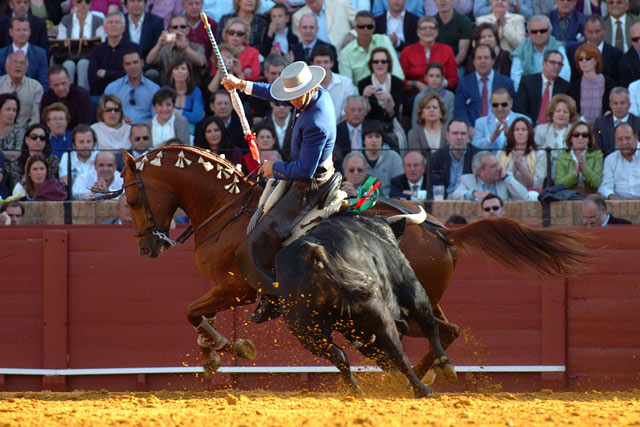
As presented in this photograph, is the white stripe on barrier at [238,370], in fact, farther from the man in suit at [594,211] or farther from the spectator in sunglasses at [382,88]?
the spectator in sunglasses at [382,88]

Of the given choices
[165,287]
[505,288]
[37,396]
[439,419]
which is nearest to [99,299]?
[165,287]

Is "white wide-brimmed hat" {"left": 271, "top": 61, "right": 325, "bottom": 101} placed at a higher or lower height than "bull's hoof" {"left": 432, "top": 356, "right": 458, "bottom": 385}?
higher

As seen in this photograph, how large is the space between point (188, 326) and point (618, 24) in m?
5.72

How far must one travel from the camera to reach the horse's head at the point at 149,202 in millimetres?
7457

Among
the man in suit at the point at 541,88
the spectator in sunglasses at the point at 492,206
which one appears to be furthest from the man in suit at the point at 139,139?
the man in suit at the point at 541,88

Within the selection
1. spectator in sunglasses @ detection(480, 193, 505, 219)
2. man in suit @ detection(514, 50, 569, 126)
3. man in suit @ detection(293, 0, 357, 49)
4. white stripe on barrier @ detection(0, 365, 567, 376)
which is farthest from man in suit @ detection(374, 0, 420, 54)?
white stripe on barrier @ detection(0, 365, 567, 376)

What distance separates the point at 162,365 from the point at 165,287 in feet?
2.07

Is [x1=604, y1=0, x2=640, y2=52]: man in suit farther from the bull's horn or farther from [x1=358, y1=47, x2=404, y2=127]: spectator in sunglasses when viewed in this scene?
the bull's horn

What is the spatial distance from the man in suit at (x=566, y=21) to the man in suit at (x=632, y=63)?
638mm

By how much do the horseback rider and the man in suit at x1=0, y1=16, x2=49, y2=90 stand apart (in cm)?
515

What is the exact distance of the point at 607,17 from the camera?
38.5ft

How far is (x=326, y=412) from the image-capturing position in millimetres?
5785

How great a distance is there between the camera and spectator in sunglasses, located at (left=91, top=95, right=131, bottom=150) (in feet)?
34.7

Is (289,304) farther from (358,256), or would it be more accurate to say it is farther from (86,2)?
(86,2)
